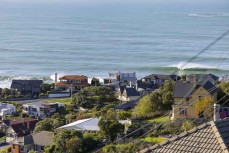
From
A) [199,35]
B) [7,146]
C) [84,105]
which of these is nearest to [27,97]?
[84,105]

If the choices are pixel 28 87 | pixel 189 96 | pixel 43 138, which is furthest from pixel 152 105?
pixel 28 87

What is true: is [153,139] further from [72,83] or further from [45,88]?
[72,83]

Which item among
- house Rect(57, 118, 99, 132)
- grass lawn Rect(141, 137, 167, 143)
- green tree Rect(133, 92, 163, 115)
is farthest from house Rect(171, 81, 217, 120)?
house Rect(57, 118, 99, 132)

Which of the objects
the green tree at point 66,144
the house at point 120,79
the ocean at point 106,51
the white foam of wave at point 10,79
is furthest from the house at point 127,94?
the green tree at point 66,144

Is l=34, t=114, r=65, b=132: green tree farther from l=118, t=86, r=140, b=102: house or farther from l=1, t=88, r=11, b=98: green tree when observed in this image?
l=1, t=88, r=11, b=98: green tree

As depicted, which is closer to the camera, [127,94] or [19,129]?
[19,129]

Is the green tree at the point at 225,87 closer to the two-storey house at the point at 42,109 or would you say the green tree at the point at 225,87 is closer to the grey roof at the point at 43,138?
the grey roof at the point at 43,138
